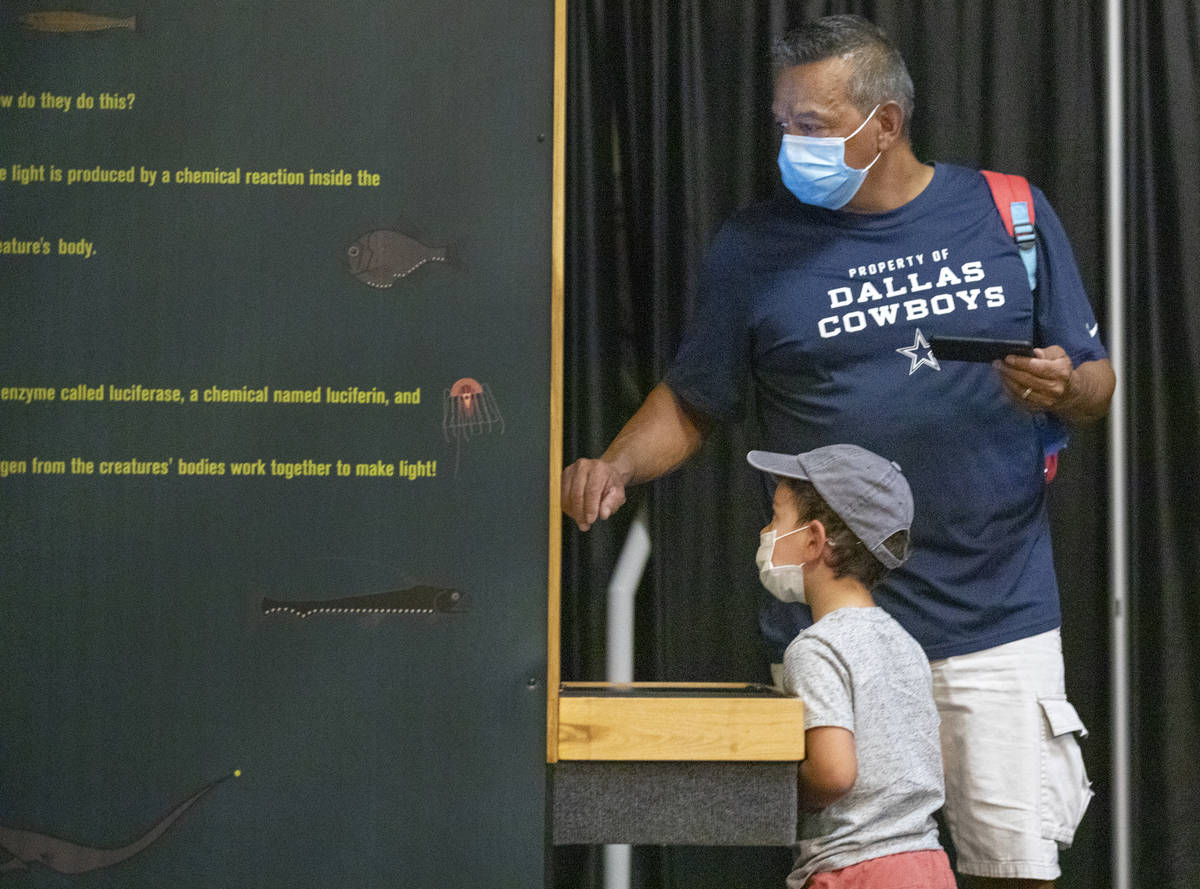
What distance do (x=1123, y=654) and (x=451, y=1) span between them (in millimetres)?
2083

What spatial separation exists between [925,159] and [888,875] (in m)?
1.81

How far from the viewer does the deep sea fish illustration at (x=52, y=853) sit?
1300 millimetres

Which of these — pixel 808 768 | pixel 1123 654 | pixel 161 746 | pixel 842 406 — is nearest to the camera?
pixel 161 746

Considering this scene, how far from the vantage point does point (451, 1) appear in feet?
4.66

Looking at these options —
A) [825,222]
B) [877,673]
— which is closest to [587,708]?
[877,673]

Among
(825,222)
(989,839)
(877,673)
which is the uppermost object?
(825,222)

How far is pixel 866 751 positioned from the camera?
1.54 metres

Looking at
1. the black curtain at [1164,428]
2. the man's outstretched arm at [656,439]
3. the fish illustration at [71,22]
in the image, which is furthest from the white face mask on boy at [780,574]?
the black curtain at [1164,428]

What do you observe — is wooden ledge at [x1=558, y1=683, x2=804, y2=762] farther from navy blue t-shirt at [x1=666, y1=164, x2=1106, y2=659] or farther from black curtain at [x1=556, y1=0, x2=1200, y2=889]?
black curtain at [x1=556, y1=0, x2=1200, y2=889]

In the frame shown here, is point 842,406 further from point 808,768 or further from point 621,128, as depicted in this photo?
point 621,128

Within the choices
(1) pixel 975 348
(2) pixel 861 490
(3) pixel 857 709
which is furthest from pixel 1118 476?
(3) pixel 857 709

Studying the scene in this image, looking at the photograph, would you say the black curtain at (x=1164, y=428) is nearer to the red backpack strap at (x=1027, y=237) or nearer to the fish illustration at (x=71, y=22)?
the red backpack strap at (x=1027, y=237)

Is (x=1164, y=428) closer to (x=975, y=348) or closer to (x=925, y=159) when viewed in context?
(x=925, y=159)

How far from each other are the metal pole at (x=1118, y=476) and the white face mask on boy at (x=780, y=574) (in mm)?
1247
